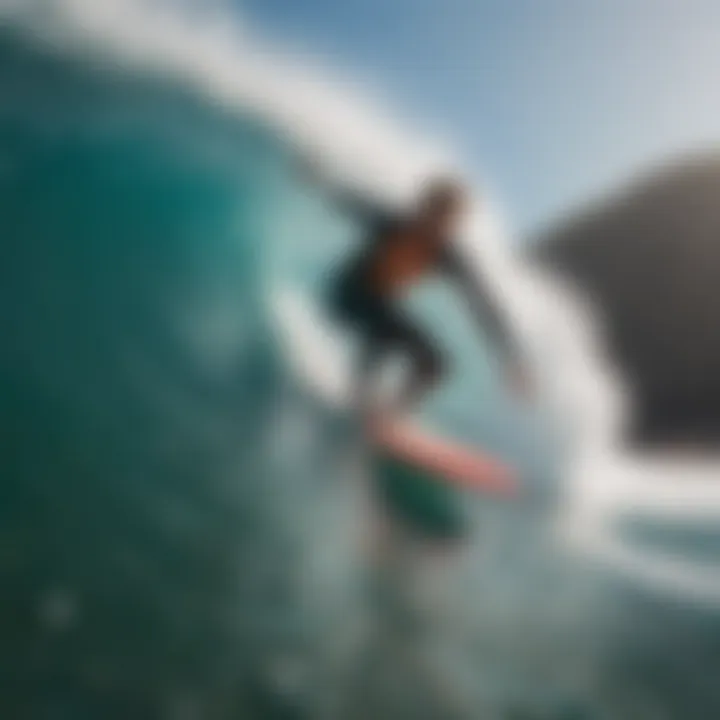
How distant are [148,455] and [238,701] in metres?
0.24

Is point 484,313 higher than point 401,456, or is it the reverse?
point 484,313

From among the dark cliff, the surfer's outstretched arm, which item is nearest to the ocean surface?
the surfer's outstretched arm

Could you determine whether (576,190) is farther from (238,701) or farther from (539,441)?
(238,701)

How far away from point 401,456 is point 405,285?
0.56 feet

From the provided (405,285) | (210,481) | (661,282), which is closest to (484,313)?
(405,285)

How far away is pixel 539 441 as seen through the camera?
3.85ft

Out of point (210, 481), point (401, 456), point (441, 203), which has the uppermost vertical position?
point (441, 203)

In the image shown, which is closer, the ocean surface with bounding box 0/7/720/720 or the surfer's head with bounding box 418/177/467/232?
the ocean surface with bounding box 0/7/720/720

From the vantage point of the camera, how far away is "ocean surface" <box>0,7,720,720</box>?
109cm

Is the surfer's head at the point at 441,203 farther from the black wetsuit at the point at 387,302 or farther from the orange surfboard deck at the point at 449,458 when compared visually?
the orange surfboard deck at the point at 449,458

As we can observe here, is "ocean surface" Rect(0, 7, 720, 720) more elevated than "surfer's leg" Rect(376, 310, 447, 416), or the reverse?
"surfer's leg" Rect(376, 310, 447, 416)

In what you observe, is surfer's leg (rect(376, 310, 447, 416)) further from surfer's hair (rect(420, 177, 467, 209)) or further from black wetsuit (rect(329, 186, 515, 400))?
surfer's hair (rect(420, 177, 467, 209))

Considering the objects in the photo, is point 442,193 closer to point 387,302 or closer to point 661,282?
point 387,302

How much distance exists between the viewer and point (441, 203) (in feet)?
3.95
